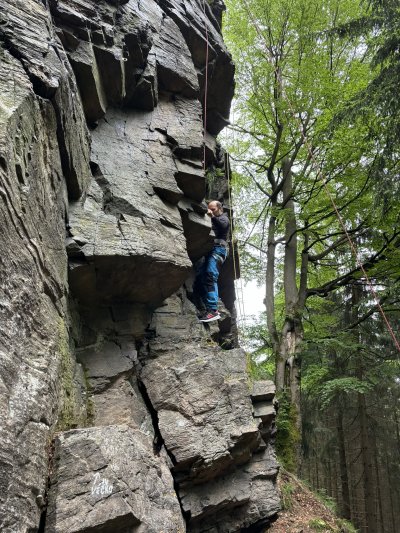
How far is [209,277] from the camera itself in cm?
881

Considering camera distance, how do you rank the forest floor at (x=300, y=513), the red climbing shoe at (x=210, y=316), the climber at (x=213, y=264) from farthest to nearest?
the climber at (x=213, y=264)
the red climbing shoe at (x=210, y=316)
the forest floor at (x=300, y=513)

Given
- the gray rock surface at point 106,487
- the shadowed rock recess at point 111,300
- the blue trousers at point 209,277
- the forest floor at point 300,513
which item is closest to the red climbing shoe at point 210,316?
the blue trousers at point 209,277

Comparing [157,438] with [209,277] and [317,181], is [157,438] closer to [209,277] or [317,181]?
[209,277]

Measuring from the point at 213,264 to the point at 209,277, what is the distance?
11.7 inches

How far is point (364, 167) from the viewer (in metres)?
12.1

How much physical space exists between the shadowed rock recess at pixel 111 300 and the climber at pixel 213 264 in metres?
0.30

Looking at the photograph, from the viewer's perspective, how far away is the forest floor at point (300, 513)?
7.38 metres

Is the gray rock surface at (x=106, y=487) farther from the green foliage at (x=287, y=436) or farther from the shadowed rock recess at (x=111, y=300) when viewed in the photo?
the green foliage at (x=287, y=436)

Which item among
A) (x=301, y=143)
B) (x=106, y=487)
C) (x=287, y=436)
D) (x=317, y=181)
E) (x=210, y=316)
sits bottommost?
(x=287, y=436)

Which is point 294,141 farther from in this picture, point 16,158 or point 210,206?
point 16,158

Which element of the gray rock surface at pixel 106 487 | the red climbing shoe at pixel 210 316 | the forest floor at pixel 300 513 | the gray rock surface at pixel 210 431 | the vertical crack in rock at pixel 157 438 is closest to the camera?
the gray rock surface at pixel 106 487

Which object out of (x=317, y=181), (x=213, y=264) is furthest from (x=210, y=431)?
(x=317, y=181)

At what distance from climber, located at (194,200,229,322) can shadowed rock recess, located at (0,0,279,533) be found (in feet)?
0.98

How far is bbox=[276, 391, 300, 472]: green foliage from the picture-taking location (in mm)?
10027
